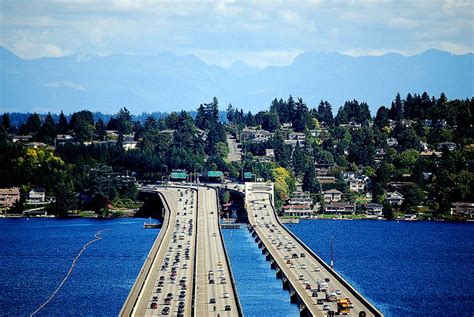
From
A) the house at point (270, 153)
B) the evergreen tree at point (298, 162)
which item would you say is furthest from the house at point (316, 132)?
the evergreen tree at point (298, 162)

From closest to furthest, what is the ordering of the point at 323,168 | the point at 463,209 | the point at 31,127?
the point at 463,209 → the point at 323,168 → the point at 31,127

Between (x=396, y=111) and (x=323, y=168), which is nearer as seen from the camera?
(x=323, y=168)

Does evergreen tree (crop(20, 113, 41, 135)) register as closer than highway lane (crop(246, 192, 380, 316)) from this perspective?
No

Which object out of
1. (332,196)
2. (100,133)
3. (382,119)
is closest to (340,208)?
(332,196)

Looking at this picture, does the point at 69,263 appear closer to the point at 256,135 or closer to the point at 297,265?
the point at 297,265

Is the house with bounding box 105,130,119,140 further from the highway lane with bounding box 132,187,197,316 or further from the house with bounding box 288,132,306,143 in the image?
the highway lane with bounding box 132,187,197,316

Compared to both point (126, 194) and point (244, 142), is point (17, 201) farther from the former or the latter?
point (244, 142)

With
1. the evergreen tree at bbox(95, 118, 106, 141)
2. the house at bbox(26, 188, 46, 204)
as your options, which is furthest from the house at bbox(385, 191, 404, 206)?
the evergreen tree at bbox(95, 118, 106, 141)

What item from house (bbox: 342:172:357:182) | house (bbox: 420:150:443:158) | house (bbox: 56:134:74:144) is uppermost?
house (bbox: 56:134:74:144)
